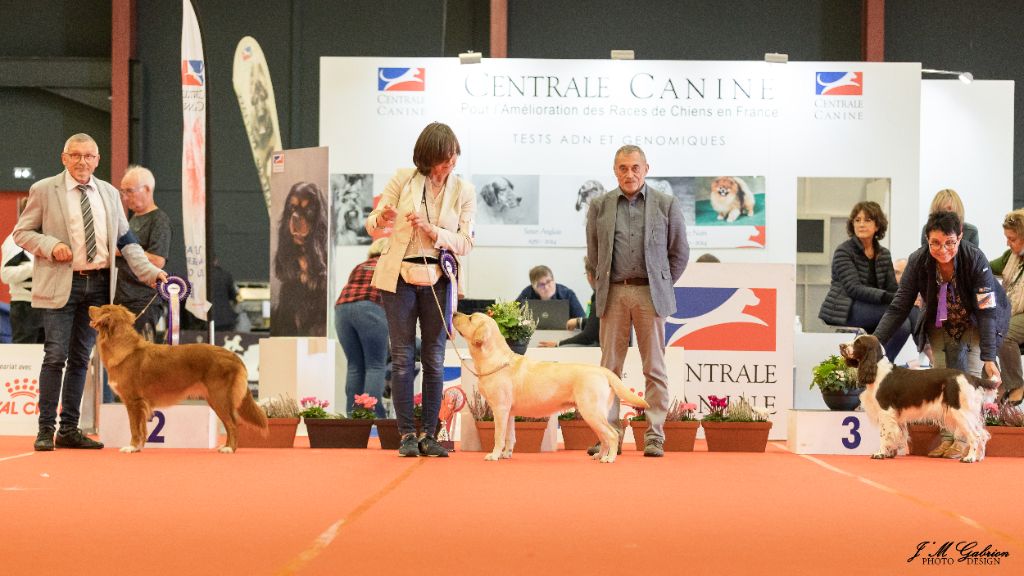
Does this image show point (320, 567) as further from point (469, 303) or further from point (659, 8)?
point (659, 8)

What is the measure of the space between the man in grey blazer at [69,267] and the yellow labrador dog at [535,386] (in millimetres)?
1865

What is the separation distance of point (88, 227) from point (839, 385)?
3.85 m

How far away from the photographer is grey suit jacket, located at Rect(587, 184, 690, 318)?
5457 millimetres

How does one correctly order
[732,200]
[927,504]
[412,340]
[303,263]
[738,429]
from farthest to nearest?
1. [732,200]
2. [303,263]
3. [738,429]
4. [412,340]
5. [927,504]

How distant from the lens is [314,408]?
19.8 ft

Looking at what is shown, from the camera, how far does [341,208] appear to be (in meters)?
9.49

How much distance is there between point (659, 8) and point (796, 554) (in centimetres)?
994

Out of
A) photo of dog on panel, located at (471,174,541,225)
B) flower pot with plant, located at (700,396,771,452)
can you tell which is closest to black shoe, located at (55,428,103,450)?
flower pot with plant, located at (700,396,771,452)

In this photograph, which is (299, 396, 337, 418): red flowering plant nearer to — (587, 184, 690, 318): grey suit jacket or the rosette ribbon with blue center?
the rosette ribbon with blue center

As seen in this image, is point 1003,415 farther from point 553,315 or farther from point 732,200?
point 732,200

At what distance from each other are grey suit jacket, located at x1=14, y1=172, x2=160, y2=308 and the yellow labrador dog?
1.83m

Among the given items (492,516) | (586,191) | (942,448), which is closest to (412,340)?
(492,516)

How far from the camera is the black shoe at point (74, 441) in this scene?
5.54 meters

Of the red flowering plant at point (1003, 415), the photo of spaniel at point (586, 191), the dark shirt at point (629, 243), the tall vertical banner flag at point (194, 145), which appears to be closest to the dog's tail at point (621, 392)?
the dark shirt at point (629, 243)
